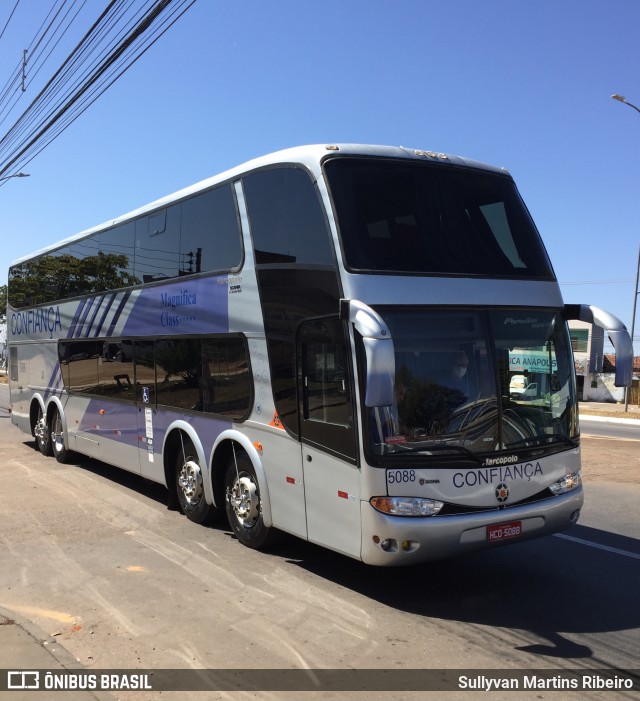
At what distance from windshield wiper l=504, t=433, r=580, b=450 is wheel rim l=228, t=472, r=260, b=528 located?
267 cm

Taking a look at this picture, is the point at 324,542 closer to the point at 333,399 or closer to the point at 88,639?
the point at 333,399

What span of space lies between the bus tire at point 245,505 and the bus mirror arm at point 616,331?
3.51 meters

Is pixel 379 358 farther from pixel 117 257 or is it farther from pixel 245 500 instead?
pixel 117 257

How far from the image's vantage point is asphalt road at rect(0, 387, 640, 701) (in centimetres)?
478

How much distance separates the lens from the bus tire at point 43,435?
13.9 m

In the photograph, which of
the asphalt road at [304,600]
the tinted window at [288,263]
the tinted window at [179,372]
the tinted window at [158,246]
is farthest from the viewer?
the tinted window at [158,246]

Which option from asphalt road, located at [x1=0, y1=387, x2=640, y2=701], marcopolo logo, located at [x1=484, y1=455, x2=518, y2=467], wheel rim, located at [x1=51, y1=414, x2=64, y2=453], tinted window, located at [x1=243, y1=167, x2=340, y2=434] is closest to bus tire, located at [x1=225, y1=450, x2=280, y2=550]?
asphalt road, located at [x1=0, y1=387, x2=640, y2=701]

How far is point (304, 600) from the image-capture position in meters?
5.88

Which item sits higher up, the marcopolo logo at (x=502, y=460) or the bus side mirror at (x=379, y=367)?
the bus side mirror at (x=379, y=367)

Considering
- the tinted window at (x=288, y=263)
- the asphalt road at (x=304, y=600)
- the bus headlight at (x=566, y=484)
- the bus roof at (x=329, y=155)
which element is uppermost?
the bus roof at (x=329, y=155)

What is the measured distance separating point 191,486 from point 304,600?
3033 mm

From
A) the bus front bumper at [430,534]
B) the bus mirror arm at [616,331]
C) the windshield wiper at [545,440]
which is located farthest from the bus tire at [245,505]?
the bus mirror arm at [616,331]

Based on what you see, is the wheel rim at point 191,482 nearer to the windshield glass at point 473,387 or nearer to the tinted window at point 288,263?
the tinted window at point 288,263

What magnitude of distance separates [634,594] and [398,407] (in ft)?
8.71
